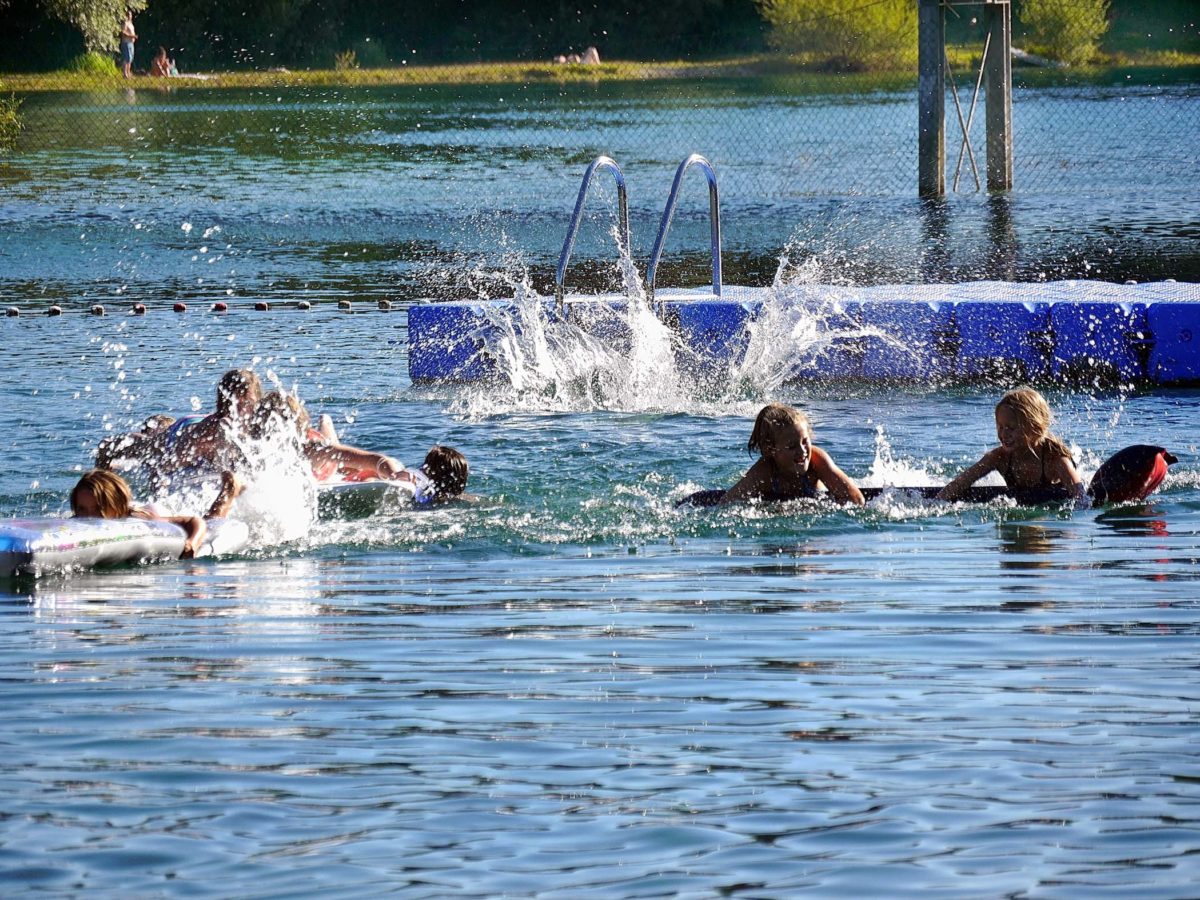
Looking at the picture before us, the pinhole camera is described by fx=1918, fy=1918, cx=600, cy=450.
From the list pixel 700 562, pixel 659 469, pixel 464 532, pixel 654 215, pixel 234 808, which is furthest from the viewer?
pixel 654 215

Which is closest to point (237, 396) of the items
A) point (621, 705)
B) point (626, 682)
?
point (626, 682)

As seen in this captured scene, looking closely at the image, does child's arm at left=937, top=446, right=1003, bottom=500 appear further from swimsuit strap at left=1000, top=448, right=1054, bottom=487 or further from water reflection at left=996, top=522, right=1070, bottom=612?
water reflection at left=996, top=522, right=1070, bottom=612

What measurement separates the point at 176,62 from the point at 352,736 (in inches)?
2555

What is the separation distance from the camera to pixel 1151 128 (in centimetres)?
3766

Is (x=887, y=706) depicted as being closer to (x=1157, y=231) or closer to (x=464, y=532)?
(x=464, y=532)

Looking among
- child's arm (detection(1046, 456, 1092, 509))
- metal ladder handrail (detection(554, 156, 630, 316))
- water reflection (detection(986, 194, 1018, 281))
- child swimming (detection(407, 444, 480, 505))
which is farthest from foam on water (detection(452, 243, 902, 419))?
water reflection (detection(986, 194, 1018, 281))

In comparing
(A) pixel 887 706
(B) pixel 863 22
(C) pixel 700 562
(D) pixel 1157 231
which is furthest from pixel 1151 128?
(A) pixel 887 706

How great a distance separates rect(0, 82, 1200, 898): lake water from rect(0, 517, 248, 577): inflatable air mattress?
0.11m

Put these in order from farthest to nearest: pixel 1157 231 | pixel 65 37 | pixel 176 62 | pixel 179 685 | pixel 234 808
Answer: pixel 176 62 → pixel 65 37 → pixel 1157 231 → pixel 179 685 → pixel 234 808

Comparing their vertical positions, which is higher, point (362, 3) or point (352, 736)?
point (362, 3)

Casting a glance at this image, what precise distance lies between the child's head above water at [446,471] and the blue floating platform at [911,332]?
4.01m

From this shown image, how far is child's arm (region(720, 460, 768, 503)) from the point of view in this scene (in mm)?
9203

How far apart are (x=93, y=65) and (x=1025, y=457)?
55.6 meters

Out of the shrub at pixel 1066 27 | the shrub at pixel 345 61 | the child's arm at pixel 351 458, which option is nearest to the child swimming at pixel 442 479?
the child's arm at pixel 351 458
